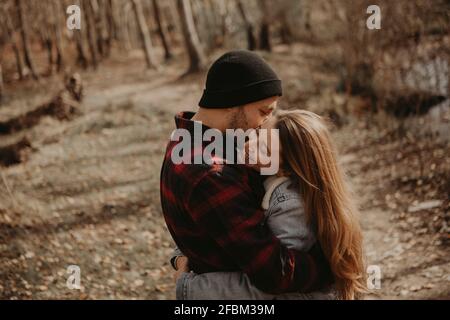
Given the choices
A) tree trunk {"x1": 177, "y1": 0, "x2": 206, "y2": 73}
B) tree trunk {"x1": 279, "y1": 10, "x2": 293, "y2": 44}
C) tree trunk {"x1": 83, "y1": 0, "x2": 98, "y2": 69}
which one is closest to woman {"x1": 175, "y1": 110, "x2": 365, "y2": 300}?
tree trunk {"x1": 177, "y1": 0, "x2": 206, "y2": 73}

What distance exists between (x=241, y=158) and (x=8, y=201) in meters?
5.57

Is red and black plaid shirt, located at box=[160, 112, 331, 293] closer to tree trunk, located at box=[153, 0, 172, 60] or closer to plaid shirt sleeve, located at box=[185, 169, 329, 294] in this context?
plaid shirt sleeve, located at box=[185, 169, 329, 294]

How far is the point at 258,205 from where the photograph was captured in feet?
6.49

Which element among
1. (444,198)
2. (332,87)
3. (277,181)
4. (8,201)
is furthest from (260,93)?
(332,87)

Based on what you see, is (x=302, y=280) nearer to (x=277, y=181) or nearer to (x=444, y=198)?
(x=277, y=181)

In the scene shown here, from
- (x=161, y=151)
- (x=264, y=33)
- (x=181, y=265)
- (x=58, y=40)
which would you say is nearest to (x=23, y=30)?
(x=58, y=40)

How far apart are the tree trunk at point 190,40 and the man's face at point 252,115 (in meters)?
11.7

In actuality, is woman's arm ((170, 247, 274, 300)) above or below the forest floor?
above

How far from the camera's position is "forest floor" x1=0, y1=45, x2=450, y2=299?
5137 millimetres

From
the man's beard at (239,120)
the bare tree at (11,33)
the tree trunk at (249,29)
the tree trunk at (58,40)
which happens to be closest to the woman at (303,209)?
the man's beard at (239,120)

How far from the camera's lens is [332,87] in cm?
1180

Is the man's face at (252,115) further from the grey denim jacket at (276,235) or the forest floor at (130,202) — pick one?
the forest floor at (130,202)

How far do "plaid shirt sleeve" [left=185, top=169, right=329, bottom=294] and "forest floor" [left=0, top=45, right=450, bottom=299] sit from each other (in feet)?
10.4

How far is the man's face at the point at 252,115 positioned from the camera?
2047 mm
